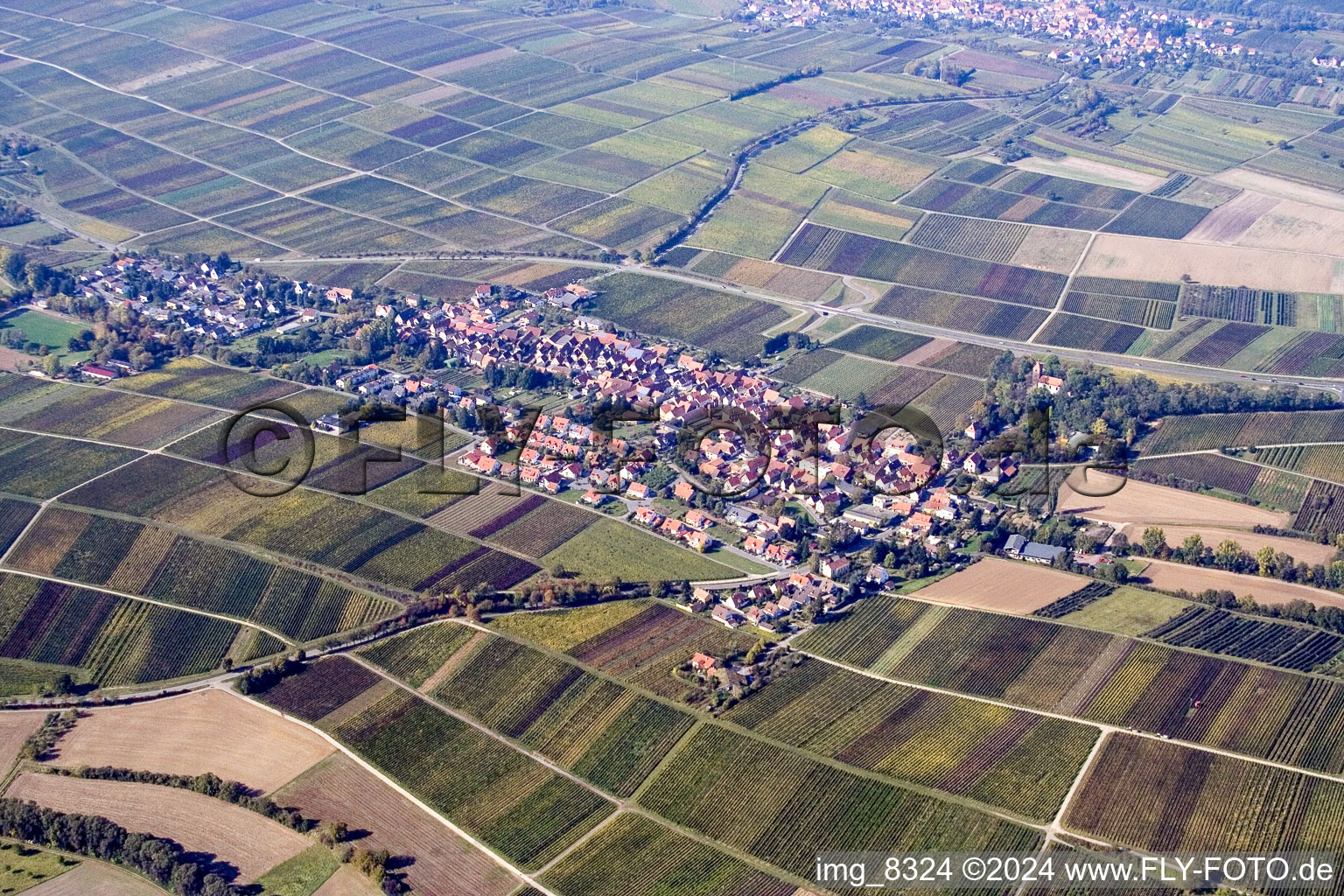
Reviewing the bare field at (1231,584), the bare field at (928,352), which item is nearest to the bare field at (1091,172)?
the bare field at (928,352)

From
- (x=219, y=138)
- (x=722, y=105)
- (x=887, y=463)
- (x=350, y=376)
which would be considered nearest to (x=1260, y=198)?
(x=722, y=105)

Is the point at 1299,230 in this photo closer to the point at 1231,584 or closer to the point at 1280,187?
the point at 1280,187

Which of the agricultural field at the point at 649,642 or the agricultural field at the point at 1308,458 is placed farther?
the agricultural field at the point at 1308,458

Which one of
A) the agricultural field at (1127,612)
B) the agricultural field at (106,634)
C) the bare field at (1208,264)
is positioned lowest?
the agricultural field at (106,634)

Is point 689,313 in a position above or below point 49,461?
above

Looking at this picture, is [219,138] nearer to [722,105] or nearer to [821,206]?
[722,105]

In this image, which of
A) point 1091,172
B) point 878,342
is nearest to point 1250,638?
point 878,342

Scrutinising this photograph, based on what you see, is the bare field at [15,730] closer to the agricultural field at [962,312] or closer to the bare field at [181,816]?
the bare field at [181,816]
